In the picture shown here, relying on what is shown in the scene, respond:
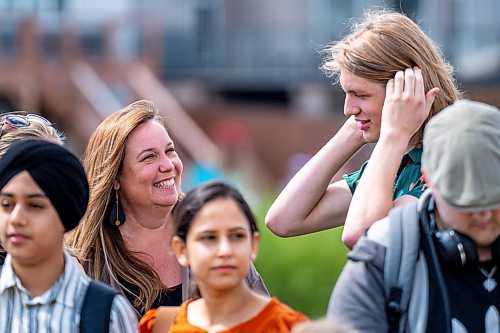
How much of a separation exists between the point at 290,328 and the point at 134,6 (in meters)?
24.7

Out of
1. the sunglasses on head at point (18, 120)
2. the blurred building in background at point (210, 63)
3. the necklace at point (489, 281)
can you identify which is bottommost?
the blurred building in background at point (210, 63)

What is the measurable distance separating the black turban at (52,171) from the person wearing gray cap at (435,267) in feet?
2.76

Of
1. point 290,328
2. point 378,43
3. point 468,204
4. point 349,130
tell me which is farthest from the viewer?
point 349,130

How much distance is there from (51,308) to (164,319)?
0.37 meters

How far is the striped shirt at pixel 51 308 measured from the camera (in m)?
3.82

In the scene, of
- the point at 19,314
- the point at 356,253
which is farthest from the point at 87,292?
the point at 356,253

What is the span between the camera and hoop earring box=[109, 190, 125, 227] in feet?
16.7

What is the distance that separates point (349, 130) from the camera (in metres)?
4.71

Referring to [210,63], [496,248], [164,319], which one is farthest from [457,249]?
[210,63]

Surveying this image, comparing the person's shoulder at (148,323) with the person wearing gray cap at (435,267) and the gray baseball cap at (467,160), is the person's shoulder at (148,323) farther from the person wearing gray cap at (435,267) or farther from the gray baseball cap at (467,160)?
the gray baseball cap at (467,160)

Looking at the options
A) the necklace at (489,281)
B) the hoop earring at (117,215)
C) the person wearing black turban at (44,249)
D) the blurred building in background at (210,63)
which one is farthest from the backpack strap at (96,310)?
the blurred building in background at (210,63)

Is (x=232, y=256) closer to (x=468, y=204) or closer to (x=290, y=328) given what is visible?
(x=290, y=328)

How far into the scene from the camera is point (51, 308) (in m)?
3.85

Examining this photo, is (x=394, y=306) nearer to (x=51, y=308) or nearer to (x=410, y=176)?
(x=410, y=176)
